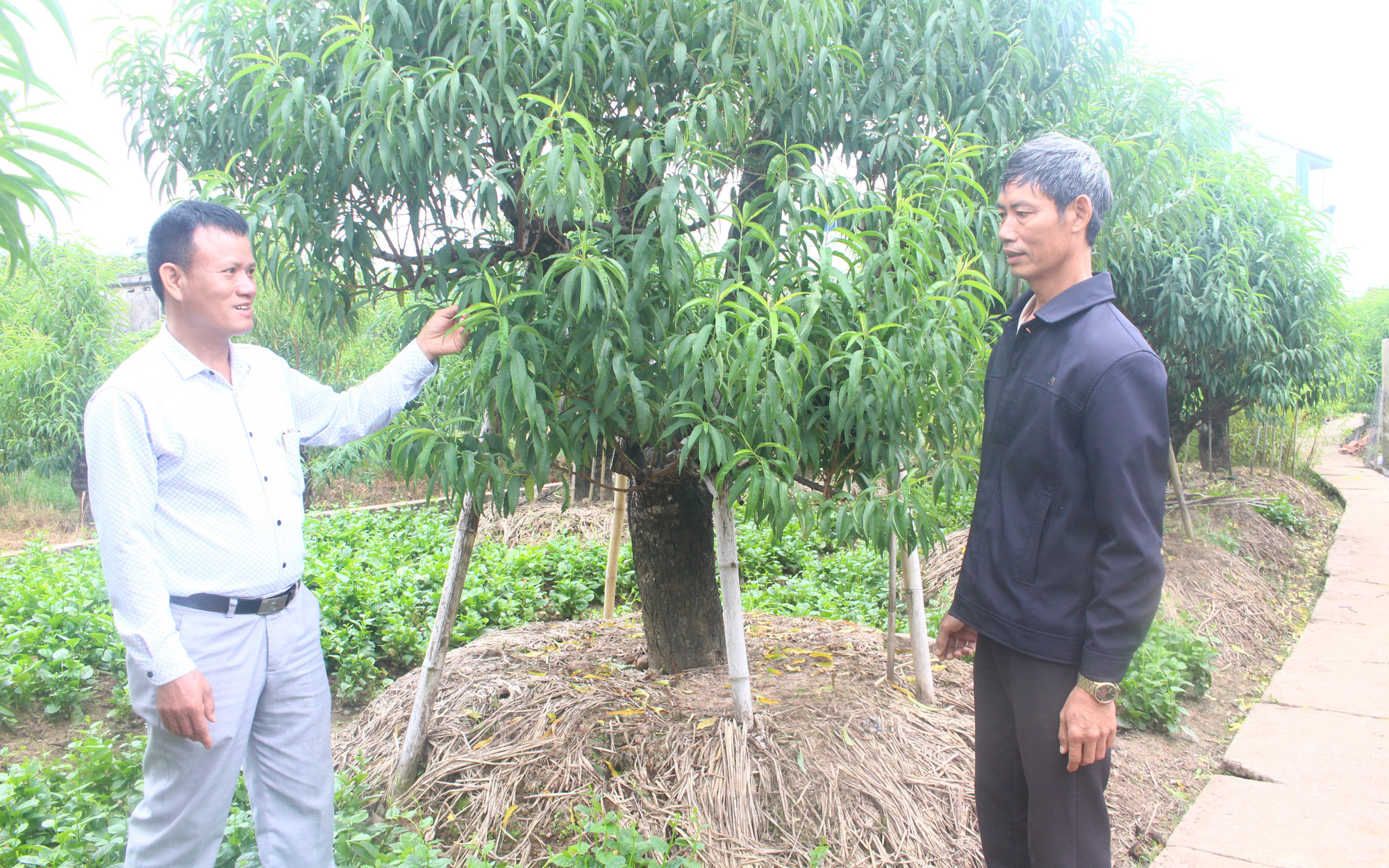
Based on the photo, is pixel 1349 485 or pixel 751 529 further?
pixel 1349 485

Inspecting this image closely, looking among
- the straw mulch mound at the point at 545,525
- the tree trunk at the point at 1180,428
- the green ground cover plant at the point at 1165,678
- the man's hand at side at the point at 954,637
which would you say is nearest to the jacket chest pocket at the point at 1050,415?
the man's hand at side at the point at 954,637

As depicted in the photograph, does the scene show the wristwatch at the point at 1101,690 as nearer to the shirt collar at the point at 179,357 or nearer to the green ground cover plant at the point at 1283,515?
the shirt collar at the point at 179,357

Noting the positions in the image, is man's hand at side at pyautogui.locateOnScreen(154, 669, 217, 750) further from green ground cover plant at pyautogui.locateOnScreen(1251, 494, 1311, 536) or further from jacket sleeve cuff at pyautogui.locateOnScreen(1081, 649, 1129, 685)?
green ground cover plant at pyautogui.locateOnScreen(1251, 494, 1311, 536)

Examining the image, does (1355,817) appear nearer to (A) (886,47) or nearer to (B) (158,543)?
(A) (886,47)

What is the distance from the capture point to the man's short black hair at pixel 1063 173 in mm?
1582

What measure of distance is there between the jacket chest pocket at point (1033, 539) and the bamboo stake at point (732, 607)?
98cm

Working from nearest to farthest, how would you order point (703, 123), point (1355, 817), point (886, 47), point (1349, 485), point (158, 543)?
point (158, 543) → point (703, 123) → point (886, 47) → point (1355, 817) → point (1349, 485)

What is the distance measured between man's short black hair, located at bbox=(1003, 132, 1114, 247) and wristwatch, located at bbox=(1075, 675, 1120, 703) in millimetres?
814

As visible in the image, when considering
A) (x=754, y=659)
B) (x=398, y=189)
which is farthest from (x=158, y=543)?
(x=754, y=659)

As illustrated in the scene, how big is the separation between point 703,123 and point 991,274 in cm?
105

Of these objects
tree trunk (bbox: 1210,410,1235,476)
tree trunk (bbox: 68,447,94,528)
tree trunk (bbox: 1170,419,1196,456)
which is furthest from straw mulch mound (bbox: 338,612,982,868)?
tree trunk (bbox: 68,447,94,528)

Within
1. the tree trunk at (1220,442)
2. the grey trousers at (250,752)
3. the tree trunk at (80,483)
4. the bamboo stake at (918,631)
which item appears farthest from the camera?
the tree trunk at (80,483)

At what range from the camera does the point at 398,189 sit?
2254mm

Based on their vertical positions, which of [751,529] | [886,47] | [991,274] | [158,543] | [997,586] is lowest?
[751,529]
